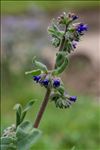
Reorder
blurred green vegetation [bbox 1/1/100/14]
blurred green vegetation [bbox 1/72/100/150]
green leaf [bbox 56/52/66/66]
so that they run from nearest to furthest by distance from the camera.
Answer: green leaf [bbox 56/52/66/66] < blurred green vegetation [bbox 1/72/100/150] < blurred green vegetation [bbox 1/1/100/14]

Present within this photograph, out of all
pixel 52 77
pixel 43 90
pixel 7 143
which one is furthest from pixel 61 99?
pixel 43 90

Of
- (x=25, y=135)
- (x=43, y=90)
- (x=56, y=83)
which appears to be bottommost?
(x=43, y=90)

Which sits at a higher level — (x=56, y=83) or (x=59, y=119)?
(x=56, y=83)

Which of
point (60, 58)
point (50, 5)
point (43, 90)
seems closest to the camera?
point (60, 58)

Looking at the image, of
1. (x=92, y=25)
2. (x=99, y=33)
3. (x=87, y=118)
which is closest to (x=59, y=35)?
(x=87, y=118)

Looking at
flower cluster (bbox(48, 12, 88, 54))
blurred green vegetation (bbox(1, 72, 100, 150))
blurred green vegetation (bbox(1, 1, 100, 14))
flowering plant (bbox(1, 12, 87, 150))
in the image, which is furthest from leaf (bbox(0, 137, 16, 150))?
blurred green vegetation (bbox(1, 1, 100, 14))

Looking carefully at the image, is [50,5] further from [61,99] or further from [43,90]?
[61,99]

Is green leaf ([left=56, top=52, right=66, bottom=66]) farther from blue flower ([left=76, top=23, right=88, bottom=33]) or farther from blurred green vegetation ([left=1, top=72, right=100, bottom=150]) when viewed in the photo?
blurred green vegetation ([left=1, top=72, right=100, bottom=150])

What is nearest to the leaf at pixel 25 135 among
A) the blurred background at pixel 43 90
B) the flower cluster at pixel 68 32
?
the flower cluster at pixel 68 32
